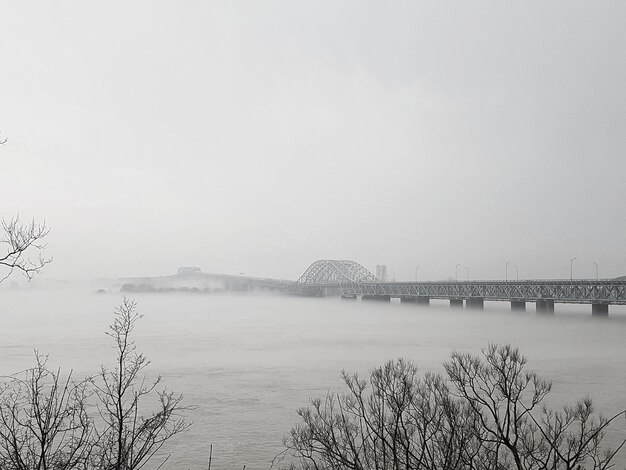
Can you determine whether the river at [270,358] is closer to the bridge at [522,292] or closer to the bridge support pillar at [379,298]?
the bridge at [522,292]

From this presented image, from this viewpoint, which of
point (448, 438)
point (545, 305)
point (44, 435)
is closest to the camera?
point (44, 435)

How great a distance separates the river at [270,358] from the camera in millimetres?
20156

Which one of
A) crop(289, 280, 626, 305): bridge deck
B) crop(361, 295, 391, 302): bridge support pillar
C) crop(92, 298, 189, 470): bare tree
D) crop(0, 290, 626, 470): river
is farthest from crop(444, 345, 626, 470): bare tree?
crop(361, 295, 391, 302): bridge support pillar

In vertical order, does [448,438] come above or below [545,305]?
above

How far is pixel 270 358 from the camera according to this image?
4062cm

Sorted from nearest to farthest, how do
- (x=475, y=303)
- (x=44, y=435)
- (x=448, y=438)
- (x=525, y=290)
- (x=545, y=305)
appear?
(x=44, y=435), (x=448, y=438), (x=545, y=305), (x=525, y=290), (x=475, y=303)

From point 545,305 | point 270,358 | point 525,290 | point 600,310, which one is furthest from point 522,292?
point 270,358

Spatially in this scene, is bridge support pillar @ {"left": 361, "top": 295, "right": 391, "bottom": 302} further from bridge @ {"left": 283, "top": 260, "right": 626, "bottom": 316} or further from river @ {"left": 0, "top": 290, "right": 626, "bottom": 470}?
river @ {"left": 0, "top": 290, "right": 626, "bottom": 470}

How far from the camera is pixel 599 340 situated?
5094 centimetres

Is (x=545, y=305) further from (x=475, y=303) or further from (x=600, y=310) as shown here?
(x=475, y=303)

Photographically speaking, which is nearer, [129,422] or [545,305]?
[129,422]

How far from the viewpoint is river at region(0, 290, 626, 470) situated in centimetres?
2016

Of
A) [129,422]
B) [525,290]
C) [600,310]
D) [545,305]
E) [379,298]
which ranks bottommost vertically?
[379,298]

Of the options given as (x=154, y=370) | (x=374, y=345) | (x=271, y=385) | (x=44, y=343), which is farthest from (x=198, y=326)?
(x=271, y=385)
